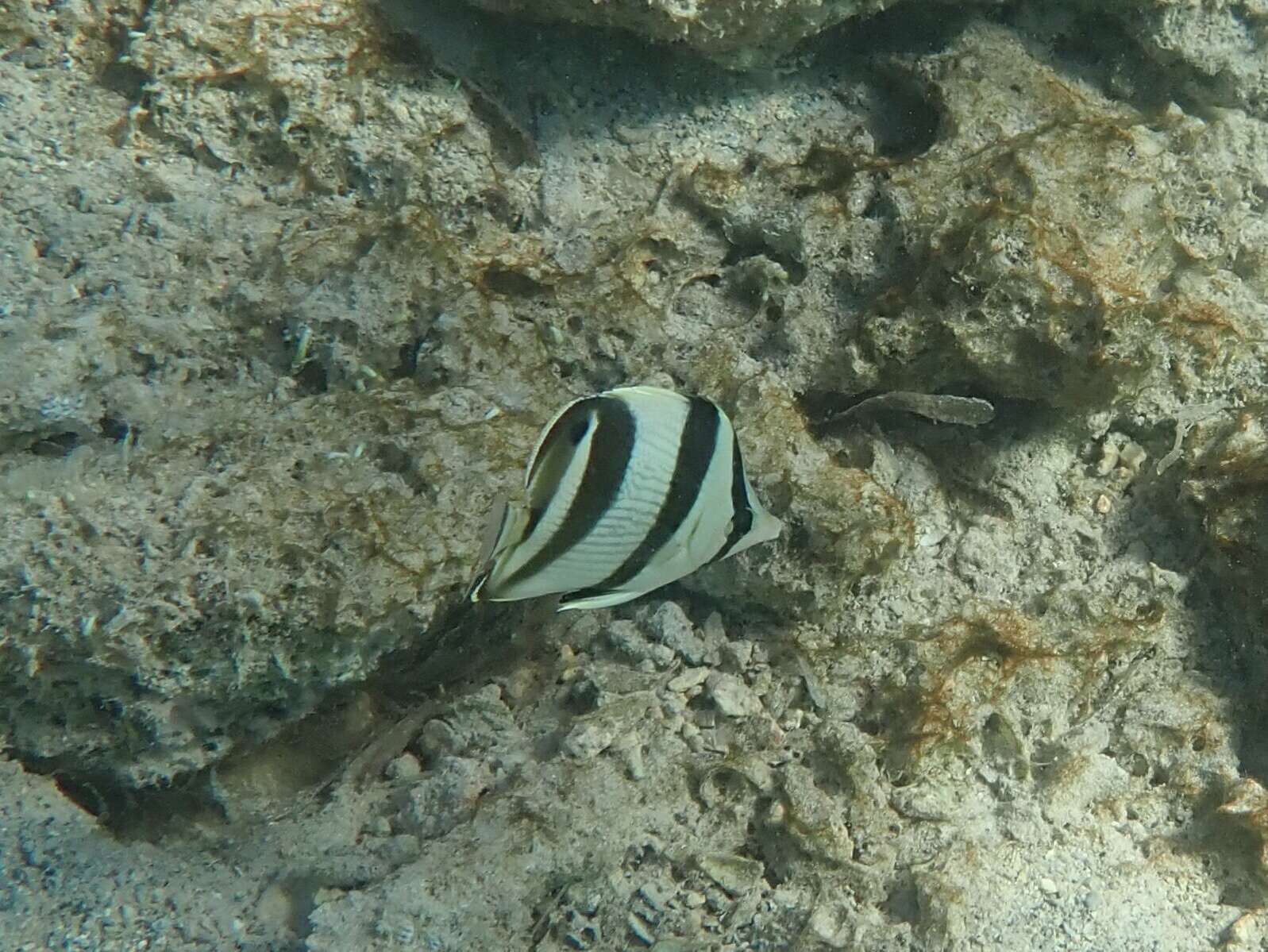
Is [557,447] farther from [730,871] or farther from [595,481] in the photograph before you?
[730,871]

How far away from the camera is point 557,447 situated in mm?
1326

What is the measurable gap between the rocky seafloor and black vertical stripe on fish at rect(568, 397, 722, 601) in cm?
95

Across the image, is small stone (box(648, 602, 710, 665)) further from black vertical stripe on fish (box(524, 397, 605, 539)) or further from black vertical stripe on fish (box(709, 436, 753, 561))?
black vertical stripe on fish (box(524, 397, 605, 539))

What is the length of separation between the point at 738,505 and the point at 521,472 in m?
0.96

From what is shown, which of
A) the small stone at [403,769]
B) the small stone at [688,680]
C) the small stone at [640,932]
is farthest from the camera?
the small stone at [688,680]

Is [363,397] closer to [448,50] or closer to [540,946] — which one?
[540,946]

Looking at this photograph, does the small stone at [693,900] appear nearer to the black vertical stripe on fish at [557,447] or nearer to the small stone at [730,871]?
the small stone at [730,871]

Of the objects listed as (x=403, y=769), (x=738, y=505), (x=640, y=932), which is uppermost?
(x=738, y=505)

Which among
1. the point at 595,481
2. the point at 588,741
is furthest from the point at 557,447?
the point at 588,741

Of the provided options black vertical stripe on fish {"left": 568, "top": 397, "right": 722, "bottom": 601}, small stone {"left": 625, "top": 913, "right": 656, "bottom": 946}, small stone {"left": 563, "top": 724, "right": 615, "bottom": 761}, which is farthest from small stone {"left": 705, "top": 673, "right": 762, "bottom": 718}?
black vertical stripe on fish {"left": 568, "top": 397, "right": 722, "bottom": 601}

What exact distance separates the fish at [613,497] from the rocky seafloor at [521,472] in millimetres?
896

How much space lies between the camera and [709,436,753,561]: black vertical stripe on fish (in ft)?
4.67

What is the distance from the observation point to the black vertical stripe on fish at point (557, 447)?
1.30 metres

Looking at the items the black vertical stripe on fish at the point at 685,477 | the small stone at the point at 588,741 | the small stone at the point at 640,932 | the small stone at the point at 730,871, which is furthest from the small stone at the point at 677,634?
the black vertical stripe on fish at the point at 685,477
